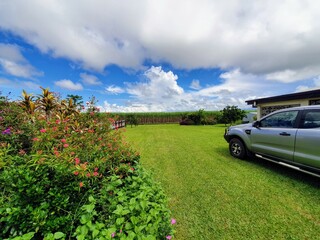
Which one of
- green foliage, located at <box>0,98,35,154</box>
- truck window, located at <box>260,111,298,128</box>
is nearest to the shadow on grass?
truck window, located at <box>260,111,298,128</box>

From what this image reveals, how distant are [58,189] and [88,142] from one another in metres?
1.03

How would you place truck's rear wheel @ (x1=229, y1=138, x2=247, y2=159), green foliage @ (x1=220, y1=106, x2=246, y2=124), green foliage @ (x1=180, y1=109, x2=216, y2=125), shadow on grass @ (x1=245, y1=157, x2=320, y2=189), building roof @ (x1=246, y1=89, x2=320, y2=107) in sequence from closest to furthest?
shadow on grass @ (x1=245, y1=157, x2=320, y2=189)
truck's rear wheel @ (x1=229, y1=138, x2=247, y2=159)
building roof @ (x1=246, y1=89, x2=320, y2=107)
green foliage @ (x1=220, y1=106, x2=246, y2=124)
green foliage @ (x1=180, y1=109, x2=216, y2=125)

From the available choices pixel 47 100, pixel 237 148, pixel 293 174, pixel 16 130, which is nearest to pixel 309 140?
pixel 293 174

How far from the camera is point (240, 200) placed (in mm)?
2926

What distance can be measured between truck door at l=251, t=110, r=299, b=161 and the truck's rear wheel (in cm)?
47

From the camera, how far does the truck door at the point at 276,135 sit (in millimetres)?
3665

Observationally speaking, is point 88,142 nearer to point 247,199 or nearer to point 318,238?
point 247,199

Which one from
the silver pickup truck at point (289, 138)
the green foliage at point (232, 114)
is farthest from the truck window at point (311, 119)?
the green foliage at point (232, 114)

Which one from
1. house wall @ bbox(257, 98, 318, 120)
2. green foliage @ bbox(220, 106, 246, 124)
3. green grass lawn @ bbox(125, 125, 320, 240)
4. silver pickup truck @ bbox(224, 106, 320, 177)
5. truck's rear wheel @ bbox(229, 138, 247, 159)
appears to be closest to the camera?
green grass lawn @ bbox(125, 125, 320, 240)

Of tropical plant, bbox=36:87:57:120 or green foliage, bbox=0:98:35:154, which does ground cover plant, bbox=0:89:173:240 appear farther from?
tropical plant, bbox=36:87:57:120

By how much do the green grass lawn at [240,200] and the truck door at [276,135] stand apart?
585 mm

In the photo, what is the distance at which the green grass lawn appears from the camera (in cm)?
220

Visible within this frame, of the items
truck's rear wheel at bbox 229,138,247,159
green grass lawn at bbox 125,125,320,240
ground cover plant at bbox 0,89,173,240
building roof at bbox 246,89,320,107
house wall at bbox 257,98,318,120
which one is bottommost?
green grass lawn at bbox 125,125,320,240

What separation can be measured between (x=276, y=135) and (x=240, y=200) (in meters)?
2.11
